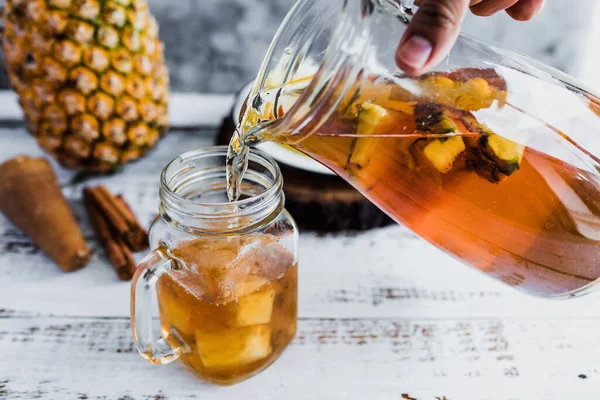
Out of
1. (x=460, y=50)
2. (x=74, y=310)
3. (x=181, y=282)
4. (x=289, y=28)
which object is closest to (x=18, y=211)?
(x=74, y=310)

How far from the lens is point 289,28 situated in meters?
0.63

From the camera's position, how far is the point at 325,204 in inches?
38.0

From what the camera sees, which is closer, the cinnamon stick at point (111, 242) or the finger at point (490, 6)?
the finger at point (490, 6)

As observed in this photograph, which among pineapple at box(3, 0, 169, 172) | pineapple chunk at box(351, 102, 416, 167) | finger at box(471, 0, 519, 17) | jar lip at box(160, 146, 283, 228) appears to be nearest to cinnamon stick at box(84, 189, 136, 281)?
pineapple at box(3, 0, 169, 172)

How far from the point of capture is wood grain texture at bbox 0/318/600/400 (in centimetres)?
73

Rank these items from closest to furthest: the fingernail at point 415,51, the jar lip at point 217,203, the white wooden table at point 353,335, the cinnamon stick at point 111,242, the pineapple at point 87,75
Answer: the fingernail at point 415,51
the jar lip at point 217,203
the white wooden table at point 353,335
the cinnamon stick at point 111,242
the pineapple at point 87,75

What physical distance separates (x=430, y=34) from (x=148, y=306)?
43 cm

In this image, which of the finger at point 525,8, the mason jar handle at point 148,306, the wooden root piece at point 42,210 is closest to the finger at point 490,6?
the finger at point 525,8

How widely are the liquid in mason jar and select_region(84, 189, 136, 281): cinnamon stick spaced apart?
1.31 ft

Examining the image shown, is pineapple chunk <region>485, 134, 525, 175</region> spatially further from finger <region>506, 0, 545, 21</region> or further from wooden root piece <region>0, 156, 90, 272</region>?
wooden root piece <region>0, 156, 90, 272</region>

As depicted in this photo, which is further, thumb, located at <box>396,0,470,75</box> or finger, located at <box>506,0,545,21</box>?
finger, located at <box>506,0,545,21</box>

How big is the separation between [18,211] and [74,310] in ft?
0.77

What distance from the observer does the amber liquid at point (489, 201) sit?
0.59m

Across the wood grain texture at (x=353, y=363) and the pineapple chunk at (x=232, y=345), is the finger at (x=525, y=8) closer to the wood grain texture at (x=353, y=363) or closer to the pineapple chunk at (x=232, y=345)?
the wood grain texture at (x=353, y=363)
